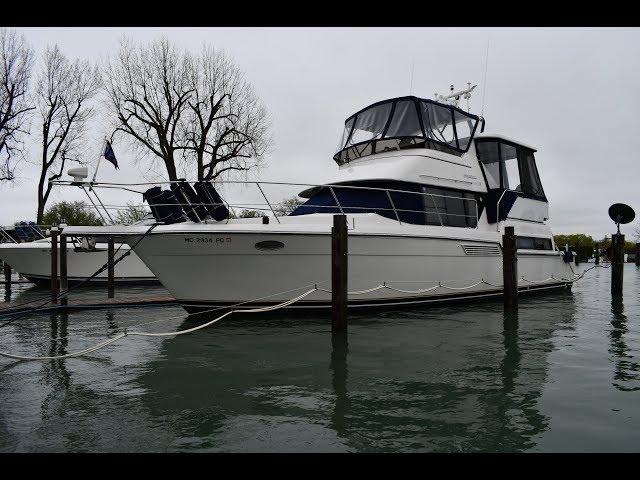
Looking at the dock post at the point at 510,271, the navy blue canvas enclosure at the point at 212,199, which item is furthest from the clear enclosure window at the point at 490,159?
the navy blue canvas enclosure at the point at 212,199

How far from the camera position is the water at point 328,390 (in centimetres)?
352

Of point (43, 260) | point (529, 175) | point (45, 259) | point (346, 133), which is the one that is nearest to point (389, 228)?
point (346, 133)

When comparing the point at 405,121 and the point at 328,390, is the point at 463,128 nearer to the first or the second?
the point at 405,121

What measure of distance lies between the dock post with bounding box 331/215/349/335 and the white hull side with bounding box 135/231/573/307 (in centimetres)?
105

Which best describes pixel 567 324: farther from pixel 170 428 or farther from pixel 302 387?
pixel 170 428

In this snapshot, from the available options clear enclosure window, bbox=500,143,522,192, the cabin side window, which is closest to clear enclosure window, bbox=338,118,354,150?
the cabin side window

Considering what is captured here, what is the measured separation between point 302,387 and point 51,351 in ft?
12.7

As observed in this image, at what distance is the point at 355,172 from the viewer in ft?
33.8

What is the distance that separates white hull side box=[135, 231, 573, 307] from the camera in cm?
811

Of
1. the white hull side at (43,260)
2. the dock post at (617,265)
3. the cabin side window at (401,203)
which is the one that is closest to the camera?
the cabin side window at (401,203)

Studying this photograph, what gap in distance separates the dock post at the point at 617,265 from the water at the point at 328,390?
575 cm

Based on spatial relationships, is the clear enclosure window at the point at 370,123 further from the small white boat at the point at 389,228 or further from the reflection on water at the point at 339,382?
the reflection on water at the point at 339,382

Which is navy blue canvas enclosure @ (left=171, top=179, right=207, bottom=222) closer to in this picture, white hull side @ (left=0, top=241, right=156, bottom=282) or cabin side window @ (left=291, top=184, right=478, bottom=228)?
cabin side window @ (left=291, top=184, right=478, bottom=228)

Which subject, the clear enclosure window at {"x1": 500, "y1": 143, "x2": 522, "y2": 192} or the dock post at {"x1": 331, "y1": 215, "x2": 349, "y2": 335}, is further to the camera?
the clear enclosure window at {"x1": 500, "y1": 143, "x2": 522, "y2": 192}
